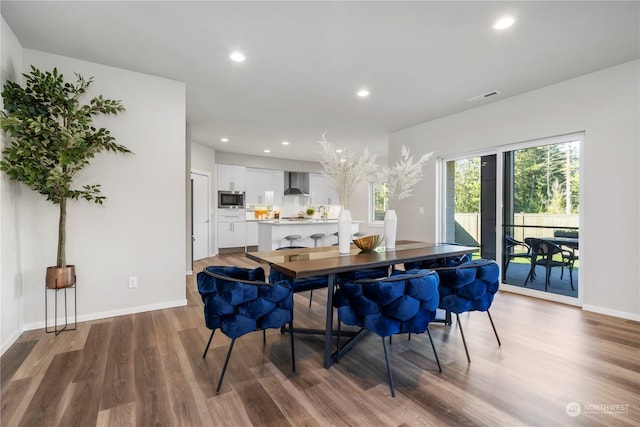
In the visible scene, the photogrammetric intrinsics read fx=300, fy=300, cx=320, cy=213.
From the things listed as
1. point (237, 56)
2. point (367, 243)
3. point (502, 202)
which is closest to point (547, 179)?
point (502, 202)

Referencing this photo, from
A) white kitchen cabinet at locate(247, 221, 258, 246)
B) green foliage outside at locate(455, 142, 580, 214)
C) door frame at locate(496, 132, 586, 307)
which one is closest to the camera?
door frame at locate(496, 132, 586, 307)

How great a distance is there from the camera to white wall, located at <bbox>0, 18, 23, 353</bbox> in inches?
95.4

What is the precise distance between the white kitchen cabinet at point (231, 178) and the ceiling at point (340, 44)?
3.61 metres

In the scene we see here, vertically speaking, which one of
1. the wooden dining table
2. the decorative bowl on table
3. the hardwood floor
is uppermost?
the decorative bowl on table

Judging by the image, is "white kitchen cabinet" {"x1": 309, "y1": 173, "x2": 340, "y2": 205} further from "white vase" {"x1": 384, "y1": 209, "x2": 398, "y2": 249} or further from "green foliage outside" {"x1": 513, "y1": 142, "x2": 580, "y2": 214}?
"white vase" {"x1": 384, "y1": 209, "x2": 398, "y2": 249}

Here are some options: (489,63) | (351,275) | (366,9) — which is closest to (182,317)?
(351,275)

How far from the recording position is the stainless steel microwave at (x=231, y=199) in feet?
25.0

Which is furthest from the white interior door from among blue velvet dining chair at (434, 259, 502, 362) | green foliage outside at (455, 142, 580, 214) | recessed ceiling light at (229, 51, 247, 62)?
green foliage outside at (455, 142, 580, 214)

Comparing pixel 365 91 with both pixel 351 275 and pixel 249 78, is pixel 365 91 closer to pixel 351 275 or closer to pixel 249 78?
pixel 249 78

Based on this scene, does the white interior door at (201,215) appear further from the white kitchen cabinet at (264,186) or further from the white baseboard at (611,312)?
the white baseboard at (611,312)

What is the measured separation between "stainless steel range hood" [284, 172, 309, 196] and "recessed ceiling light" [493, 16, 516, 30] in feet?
22.6

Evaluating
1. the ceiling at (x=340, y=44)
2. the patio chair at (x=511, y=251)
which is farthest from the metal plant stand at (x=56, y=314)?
the patio chair at (x=511, y=251)

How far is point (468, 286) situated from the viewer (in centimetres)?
224

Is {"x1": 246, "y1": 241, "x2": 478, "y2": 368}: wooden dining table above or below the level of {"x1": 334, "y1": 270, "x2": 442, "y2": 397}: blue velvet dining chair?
above
